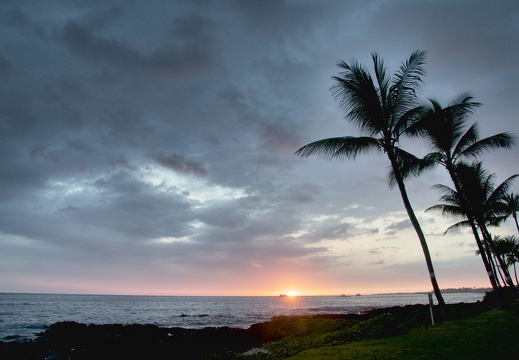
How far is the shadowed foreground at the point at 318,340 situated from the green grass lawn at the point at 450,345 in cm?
2

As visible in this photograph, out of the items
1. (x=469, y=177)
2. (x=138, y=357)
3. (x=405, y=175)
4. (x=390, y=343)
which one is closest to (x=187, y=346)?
(x=138, y=357)

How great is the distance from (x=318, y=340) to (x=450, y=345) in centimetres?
632

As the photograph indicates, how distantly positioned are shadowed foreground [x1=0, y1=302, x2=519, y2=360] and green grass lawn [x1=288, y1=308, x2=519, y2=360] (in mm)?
21

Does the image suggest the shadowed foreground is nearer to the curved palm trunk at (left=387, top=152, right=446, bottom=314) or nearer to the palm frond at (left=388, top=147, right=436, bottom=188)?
the curved palm trunk at (left=387, top=152, right=446, bottom=314)

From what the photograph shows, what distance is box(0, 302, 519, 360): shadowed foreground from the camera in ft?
30.0

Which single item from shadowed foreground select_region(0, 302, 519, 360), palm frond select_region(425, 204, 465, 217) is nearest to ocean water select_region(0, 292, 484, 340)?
shadowed foreground select_region(0, 302, 519, 360)

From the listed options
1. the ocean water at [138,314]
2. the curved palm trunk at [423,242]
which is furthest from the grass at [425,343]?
the ocean water at [138,314]

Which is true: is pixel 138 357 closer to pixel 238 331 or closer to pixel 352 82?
pixel 238 331

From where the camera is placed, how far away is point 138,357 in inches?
781

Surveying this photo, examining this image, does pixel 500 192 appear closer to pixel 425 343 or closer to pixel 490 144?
pixel 490 144

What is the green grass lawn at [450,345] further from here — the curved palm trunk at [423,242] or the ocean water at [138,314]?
the ocean water at [138,314]

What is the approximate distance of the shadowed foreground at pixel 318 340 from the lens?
915 centimetres

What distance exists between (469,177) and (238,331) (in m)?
23.4

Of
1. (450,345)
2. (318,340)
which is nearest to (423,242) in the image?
(318,340)
